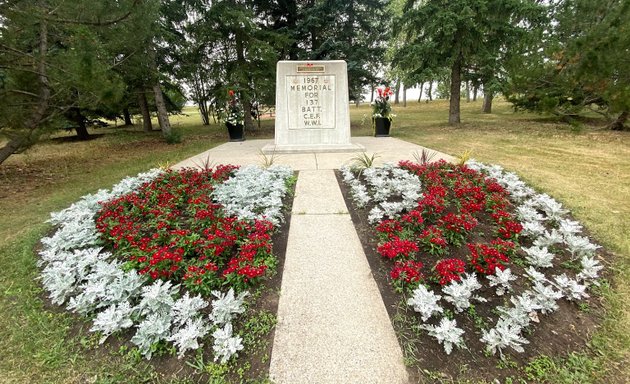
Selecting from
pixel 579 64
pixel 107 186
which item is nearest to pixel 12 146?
pixel 107 186

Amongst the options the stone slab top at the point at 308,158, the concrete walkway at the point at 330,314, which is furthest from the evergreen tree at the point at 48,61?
the concrete walkway at the point at 330,314

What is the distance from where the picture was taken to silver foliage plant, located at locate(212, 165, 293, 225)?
3338 millimetres


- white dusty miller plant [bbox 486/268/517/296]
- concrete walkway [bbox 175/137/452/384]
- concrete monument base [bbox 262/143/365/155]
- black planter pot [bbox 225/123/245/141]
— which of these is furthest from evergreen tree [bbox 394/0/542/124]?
white dusty miller plant [bbox 486/268/517/296]

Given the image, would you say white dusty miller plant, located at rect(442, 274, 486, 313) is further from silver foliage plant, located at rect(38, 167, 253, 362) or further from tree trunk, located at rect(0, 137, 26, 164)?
tree trunk, located at rect(0, 137, 26, 164)

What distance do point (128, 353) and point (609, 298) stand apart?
3550mm

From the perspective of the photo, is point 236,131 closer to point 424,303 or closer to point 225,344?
point 225,344

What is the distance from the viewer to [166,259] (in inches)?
95.1

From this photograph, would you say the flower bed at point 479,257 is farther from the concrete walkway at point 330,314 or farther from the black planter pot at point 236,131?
the black planter pot at point 236,131

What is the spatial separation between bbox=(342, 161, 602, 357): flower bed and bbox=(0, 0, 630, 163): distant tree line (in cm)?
546

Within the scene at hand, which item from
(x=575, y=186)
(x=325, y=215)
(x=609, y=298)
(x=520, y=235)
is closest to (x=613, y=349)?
(x=609, y=298)

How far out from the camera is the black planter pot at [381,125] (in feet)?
33.4

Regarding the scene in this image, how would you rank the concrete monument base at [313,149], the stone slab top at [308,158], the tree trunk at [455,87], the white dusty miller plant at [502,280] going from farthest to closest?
1. the tree trunk at [455,87]
2. the concrete monument base at [313,149]
3. the stone slab top at [308,158]
4. the white dusty miller plant at [502,280]

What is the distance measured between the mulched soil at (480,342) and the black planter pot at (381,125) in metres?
8.46

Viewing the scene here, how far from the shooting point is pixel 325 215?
3.58 m
